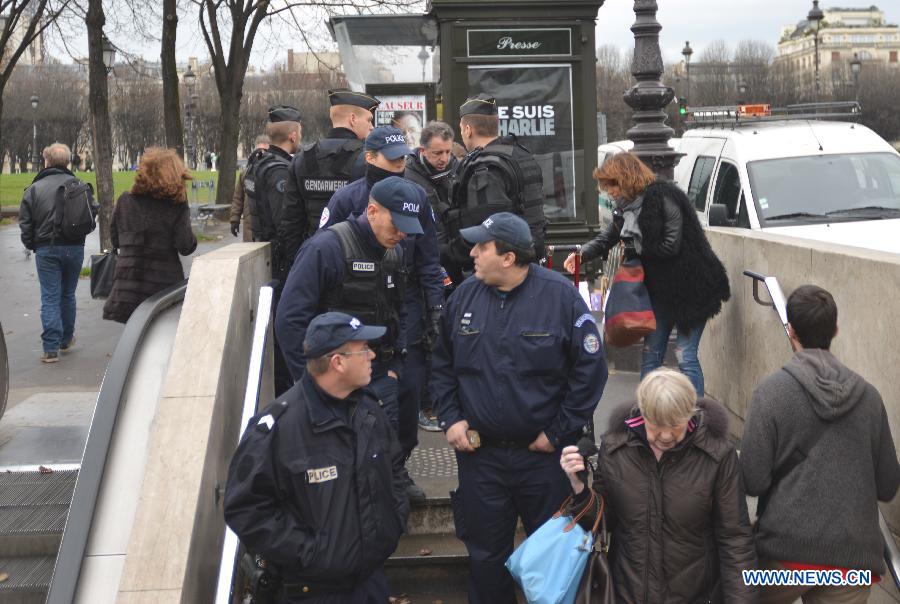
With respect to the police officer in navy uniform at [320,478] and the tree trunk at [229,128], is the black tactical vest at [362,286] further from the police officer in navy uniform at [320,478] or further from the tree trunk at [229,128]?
the tree trunk at [229,128]

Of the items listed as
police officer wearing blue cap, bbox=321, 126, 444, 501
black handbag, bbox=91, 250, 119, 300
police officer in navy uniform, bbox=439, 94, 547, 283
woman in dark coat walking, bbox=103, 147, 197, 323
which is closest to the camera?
police officer wearing blue cap, bbox=321, 126, 444, 501

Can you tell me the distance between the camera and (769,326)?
6.87m

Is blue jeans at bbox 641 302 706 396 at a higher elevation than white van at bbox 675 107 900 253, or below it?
below

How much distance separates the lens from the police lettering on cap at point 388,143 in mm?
5773

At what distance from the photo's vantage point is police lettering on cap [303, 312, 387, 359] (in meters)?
4.07

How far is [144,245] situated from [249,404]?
2.92 metres

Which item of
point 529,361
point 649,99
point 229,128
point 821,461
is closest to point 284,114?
→ point 529,361

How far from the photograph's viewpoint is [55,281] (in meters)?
10.8

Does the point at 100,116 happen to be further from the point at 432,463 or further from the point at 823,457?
the point at 823,457

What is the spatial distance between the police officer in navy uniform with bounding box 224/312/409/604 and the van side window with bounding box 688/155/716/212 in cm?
906

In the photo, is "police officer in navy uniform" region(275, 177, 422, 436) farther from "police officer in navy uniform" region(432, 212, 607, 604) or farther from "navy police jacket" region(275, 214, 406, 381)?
"police officer in navy uniform" region(432, 212, 607, 604)

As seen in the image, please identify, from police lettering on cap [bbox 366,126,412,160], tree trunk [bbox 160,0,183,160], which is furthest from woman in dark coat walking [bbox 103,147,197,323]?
tree trunk [bbox 160,0,183,160]

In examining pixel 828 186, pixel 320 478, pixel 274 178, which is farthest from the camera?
pixel 828 186

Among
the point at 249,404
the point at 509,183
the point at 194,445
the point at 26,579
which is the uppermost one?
the point at 509,183
